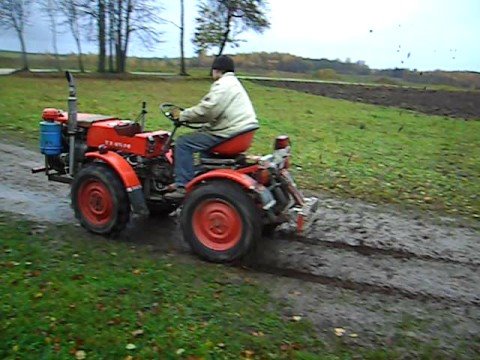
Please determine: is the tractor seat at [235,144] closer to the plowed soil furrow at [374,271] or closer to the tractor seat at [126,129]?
the tractor seat at [126,129]

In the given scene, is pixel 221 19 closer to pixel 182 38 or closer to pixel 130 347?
pixel 182 38

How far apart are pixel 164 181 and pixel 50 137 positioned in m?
1.38

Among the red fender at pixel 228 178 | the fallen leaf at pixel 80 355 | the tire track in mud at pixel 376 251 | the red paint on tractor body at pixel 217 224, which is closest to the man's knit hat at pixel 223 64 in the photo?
the red fender at pixel 228 178

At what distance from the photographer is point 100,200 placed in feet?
19.0

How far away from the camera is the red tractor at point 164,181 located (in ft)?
17.2

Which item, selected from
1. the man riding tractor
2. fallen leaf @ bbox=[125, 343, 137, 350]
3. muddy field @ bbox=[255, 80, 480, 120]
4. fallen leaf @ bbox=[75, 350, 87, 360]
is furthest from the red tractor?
muddy field @ bbox=[255, 80, 480, 120]

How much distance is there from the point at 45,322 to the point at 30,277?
0.79 metres

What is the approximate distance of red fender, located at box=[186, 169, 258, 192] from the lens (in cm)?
514

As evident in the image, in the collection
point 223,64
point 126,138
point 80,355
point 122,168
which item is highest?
point 223,64

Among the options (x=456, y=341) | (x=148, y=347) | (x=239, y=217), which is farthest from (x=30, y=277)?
(x=456, y=341)

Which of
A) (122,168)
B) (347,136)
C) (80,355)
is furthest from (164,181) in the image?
(347,136)

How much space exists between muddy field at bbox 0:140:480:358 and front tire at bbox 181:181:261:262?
0.65 ft

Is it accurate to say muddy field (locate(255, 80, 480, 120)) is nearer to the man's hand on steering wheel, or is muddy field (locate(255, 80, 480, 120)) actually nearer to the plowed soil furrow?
the plowed soil furrow

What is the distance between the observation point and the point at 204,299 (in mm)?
4488
